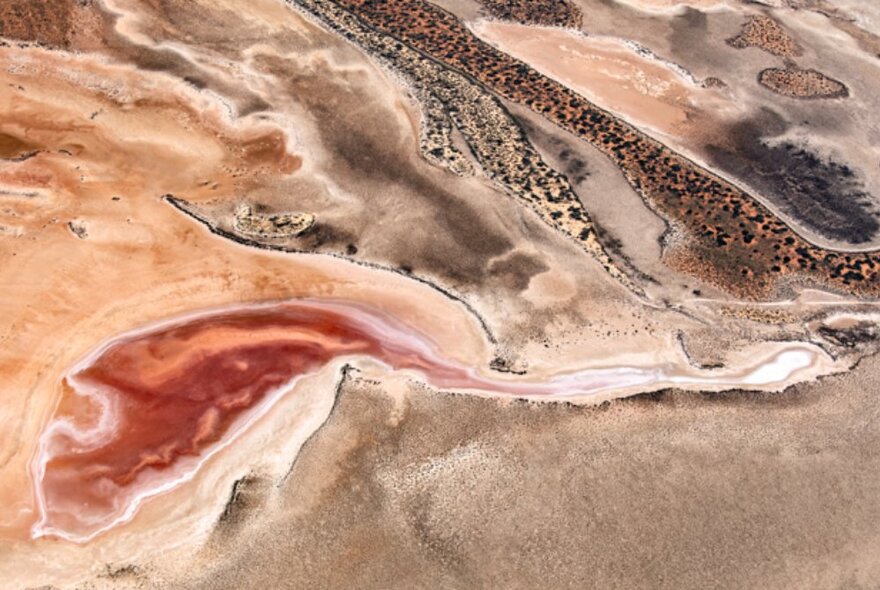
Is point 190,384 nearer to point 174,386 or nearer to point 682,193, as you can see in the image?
point 174,386

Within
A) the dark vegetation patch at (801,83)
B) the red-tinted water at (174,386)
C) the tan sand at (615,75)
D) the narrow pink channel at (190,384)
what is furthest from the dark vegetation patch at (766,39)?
the red-tinted water at (174,386)

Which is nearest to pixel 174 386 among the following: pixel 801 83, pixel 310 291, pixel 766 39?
pixel 310 291

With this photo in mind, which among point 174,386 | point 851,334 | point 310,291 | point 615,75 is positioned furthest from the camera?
A: point 615,75

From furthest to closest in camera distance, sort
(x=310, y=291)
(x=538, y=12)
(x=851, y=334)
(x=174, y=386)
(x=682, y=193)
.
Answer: (x=538, y=12)
(x=682, y=193)
(x=851, y=334)
(x=310, y=291)
(x=174, y=386)

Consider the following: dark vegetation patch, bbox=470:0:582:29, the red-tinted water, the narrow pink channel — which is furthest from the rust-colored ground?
the red-tinted water

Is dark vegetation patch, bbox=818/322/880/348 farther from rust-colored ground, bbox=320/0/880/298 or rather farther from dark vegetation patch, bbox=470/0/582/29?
dark vegetation patch, bbox=470/0/582/29

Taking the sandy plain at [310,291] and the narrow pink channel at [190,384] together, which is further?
the narrow pink channel at [190,384]

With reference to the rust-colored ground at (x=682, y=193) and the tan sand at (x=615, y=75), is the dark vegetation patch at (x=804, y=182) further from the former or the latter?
the tan sand at (x=615, y=75)

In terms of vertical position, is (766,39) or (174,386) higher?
(766,39)
